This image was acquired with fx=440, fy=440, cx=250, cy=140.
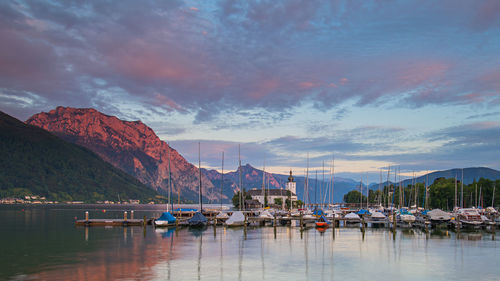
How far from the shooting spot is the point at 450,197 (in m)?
163

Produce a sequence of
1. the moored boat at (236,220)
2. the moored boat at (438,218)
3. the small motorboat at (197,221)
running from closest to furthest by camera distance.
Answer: the small motorboat at (197,221)
the moored boat at (236,220)
the moored boat at (438,218)

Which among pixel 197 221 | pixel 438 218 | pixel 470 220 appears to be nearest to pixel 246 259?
pixel 197 221

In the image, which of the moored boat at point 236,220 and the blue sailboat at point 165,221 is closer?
the blue sailboat at point 165,221

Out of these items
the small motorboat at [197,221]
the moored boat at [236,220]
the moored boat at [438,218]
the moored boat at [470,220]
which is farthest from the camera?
the moored boat at [438,218]

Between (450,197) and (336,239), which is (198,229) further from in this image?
(450,197)

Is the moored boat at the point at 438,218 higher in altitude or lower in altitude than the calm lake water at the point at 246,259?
lower

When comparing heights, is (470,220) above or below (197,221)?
above

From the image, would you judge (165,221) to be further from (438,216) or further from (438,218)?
(438,216)

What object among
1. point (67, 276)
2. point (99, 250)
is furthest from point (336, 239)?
point (67, 276)

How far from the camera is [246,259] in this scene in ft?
142

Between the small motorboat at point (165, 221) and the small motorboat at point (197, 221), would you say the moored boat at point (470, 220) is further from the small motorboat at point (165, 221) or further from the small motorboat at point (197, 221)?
the small motorboat at point (165, 221)

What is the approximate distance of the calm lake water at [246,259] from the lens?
3459 centimetres

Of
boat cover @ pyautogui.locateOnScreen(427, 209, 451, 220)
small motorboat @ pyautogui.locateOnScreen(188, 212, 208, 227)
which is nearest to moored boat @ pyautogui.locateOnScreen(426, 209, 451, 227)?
boat cover @ pyautogui.locateOnScreen(427, 209, 451, 220)

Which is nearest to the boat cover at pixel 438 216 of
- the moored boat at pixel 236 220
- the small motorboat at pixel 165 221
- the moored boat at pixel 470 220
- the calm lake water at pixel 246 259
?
the moored boat at pixel 470 220
